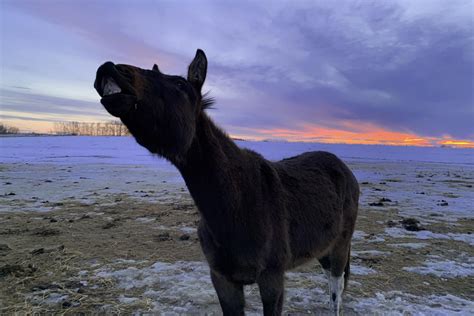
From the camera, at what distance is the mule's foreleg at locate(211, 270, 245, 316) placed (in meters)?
2.92

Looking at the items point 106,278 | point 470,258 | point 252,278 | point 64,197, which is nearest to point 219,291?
point 252,278

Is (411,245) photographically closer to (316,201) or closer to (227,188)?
(316,201)

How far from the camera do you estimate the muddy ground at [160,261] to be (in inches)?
161

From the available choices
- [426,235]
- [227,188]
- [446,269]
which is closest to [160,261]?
[227,188]

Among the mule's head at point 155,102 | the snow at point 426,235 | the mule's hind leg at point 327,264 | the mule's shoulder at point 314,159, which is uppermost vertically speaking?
the mule's head at point 155,102

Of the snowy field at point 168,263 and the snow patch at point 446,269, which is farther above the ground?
the snow patch at point 446,269

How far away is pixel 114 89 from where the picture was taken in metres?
1.84

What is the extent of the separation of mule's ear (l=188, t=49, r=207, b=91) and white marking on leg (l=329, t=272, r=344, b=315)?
10.3 ft

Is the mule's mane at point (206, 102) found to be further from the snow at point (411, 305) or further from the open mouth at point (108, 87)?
the snow at point (411, 305)

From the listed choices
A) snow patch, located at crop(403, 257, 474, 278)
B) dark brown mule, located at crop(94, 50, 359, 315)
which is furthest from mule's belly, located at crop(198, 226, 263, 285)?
snow patch, located at crop(403, 257, 474, 278)

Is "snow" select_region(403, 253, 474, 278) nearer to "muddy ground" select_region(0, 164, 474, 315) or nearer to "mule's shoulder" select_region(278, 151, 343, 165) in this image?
"muddy ground" select_region(0, 164, 474, 315)

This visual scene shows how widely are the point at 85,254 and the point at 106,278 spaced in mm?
1180

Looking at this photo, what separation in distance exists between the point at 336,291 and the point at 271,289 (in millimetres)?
1683

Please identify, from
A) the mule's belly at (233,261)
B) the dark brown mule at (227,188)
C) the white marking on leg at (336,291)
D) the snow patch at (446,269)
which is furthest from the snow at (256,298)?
the mule's belly at (233,261)
